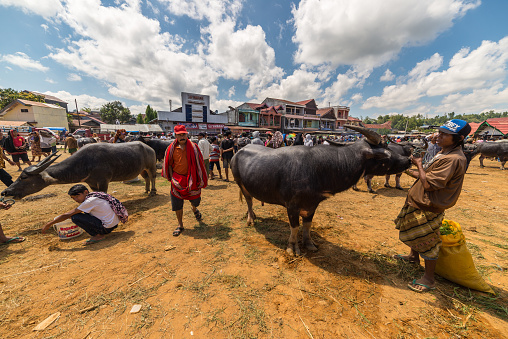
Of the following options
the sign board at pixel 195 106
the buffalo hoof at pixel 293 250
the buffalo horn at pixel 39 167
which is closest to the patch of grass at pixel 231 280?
the buffalo hoof at pixel 293 250

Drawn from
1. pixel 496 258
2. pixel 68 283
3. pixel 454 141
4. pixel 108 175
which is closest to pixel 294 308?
pixel 454 141

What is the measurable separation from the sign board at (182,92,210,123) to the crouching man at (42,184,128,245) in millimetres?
32446

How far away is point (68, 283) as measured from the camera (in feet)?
8.58

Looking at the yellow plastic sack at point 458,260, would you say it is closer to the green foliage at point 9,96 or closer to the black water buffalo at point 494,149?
the black water buffalo at point 494,149

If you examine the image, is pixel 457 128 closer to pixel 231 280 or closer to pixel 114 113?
pixel 231 280

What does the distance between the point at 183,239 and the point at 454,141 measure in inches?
183

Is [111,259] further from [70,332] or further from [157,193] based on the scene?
[157,193]

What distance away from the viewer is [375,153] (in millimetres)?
2775

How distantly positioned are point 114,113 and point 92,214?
5754cm

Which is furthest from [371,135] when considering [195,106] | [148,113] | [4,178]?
[148,113]

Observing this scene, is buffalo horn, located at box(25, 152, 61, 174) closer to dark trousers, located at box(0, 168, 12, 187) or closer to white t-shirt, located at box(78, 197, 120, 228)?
white t-shirt, located at box(78, 197, 120, 228)

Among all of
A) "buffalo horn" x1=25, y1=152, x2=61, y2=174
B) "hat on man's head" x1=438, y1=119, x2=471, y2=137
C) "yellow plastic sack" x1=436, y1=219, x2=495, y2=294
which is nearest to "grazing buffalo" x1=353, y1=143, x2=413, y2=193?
"hat on man's head" x1=438, y1=119, x2=471, y2=137

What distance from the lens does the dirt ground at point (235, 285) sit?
2053 millimetres

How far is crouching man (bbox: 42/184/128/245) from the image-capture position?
3.51 meters
